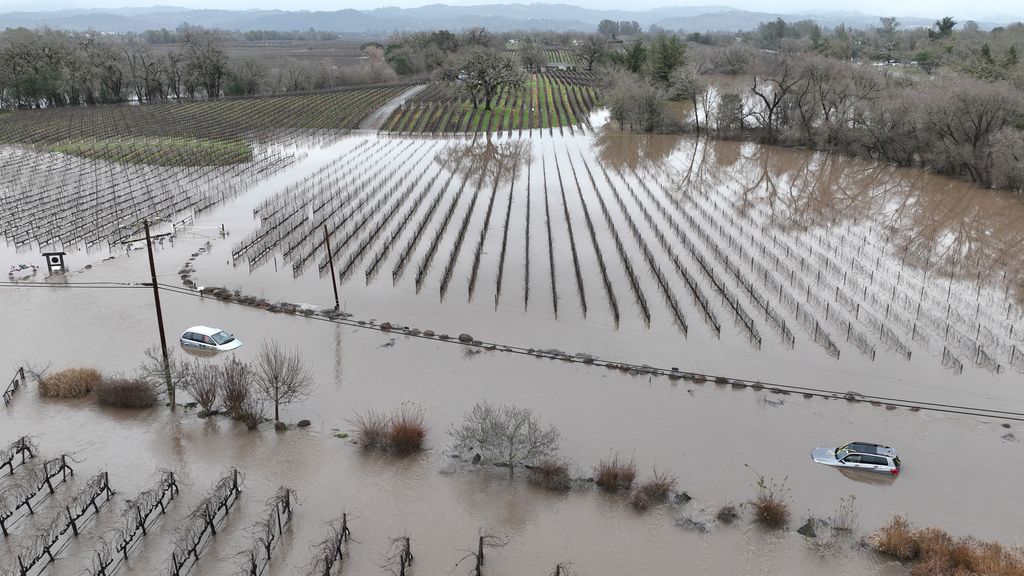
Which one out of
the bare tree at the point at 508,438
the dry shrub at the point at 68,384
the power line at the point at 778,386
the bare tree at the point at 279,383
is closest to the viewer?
the bare tree at the point at 508,438

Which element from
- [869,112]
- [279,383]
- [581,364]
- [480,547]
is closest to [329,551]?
[480,547]

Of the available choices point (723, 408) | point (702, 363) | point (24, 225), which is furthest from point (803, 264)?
point (24, 225)

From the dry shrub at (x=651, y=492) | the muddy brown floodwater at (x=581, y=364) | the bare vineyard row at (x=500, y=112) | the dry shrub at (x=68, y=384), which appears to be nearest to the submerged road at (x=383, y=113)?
the bare vineyard row at (x=500, y=112)

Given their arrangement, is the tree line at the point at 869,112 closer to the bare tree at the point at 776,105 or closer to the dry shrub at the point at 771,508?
the bare tree at the point at 776,105

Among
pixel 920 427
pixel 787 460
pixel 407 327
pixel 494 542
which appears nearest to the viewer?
pixel 494 542

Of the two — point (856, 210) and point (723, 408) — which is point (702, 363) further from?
point (856, 210)

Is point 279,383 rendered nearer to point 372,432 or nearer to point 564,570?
point 372,432
